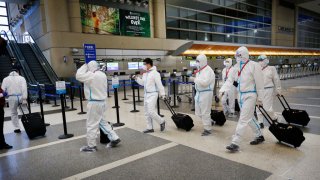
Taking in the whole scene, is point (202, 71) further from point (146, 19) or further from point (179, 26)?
point (179, 26)

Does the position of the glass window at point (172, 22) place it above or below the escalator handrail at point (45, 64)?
above

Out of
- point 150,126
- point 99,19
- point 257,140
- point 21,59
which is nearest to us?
point 257,140

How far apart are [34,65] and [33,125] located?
964 centimetres

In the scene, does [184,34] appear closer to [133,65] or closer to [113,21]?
[133,65]

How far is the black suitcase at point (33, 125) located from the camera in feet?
17.0

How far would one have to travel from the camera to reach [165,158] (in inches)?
146

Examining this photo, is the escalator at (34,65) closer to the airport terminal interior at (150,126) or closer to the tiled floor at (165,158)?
the airport terminal interior at (150,126)

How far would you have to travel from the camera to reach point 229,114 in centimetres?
674

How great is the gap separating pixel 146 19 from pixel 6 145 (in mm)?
14054

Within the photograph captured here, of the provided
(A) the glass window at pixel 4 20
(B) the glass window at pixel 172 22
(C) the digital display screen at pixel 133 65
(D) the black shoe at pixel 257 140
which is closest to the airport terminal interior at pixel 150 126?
(D) the black shoe at pixel 257 140

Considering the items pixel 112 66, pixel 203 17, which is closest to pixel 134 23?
pixel 112 66

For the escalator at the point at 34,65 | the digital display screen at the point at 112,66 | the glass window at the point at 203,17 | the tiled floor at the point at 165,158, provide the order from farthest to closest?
the glass window at the point at 203,17
the digital display screen at the point at 112,66
the escalator at the point at 34,65
the tiled floor at the point at 165,158

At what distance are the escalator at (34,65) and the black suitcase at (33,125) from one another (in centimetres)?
782

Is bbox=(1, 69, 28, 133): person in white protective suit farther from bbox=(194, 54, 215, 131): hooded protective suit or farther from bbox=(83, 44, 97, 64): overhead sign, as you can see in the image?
bbox=(83, 44, 97, 64): overhead sign
